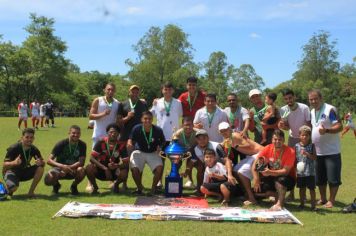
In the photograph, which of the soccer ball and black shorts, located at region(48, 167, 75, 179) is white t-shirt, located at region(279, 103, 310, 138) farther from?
the soccer ball

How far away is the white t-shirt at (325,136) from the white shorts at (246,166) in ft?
3.69

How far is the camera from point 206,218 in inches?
259

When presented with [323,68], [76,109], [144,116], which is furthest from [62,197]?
[323,68]

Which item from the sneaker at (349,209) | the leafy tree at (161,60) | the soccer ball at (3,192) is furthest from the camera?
the leafy tree at (161,60)

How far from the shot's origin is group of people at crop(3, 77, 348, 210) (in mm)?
7574

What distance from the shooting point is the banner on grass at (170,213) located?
6.59 m

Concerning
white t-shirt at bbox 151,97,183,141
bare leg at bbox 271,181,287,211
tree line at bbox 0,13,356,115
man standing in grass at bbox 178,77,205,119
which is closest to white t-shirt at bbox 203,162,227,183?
bare leg at bbox 271,181,287,211

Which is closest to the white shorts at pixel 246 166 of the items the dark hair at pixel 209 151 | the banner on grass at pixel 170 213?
the dark hair at pixel 209 151

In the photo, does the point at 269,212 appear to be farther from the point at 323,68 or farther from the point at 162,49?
the point at 323,68

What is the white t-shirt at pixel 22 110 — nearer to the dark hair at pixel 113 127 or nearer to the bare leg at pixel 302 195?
the dark hair at pixel 113 127

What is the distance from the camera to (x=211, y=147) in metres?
8.43

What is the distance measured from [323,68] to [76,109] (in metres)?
43.8

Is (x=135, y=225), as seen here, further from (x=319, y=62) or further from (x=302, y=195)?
(x=319, y=62)

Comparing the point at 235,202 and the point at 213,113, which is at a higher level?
the point at 213,113
